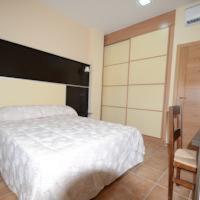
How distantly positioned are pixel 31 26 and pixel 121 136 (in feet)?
8.12

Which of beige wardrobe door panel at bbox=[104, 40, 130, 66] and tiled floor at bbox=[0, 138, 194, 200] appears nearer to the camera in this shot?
tiled floor at bbox=[0, 138, 194, 200]

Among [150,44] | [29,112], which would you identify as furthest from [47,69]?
[150,44]

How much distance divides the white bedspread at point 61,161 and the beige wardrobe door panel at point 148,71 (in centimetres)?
171

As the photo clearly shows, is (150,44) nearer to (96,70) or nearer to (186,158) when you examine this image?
(96,70)

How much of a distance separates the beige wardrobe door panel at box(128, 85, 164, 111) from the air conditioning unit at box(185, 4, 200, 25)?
122 centimetres

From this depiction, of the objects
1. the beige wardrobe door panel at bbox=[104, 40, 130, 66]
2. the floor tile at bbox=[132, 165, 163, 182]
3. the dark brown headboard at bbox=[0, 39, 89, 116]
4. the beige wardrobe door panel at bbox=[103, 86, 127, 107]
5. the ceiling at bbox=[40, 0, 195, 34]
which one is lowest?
the floor tile at bbox=[132, 165, 163, 182]

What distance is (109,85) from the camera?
151 inches

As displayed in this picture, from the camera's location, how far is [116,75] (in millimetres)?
3664

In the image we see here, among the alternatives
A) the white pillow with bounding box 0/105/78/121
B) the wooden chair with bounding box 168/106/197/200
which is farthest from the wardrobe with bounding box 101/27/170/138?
the wooden chair with bounding box 168/106/197/200

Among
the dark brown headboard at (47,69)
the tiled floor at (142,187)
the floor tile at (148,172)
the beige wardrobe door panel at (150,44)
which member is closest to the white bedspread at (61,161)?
the tiled floor at (142,187)

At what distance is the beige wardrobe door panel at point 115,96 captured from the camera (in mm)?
3520

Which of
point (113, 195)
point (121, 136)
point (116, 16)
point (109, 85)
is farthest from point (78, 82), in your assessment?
point (113, 195)

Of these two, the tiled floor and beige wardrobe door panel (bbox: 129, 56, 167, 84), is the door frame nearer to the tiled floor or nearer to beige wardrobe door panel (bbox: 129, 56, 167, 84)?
beige wardrobe door panel (bbox: 129, 56, 167, 84)

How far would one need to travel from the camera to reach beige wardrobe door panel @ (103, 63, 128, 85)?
348 cm
